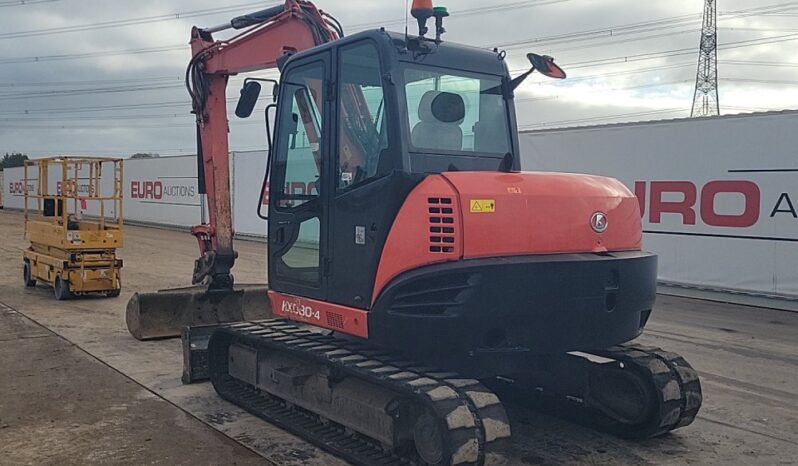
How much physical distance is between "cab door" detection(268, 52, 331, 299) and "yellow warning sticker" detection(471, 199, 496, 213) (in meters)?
1.23

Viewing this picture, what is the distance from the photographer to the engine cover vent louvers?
4.66m

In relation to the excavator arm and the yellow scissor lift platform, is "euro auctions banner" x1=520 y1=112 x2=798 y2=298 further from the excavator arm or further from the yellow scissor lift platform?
the yellow scissor lift platform

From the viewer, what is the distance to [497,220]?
188 inches

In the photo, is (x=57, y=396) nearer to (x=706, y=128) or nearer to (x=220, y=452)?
(x=220, y=452)

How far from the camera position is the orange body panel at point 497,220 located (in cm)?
468

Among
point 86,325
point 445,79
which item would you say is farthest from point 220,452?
point 86,325

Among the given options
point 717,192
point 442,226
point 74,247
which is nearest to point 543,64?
point 442,226

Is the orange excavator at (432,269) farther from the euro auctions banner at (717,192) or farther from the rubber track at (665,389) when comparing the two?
the euro auctions banner at (717,192)

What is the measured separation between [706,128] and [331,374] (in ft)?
33.4

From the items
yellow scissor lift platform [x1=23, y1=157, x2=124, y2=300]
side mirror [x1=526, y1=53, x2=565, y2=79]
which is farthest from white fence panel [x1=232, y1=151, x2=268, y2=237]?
side mirror [x1=526, y1=53, x2=565, y2=79]

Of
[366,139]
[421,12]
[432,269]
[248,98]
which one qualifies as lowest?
[432,269]

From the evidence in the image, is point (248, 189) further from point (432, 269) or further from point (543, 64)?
point (432, 269)

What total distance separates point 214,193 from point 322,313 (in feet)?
12.6

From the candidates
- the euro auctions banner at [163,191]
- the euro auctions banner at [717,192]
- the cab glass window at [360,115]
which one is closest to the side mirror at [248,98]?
the cab glass window at [360,115]
